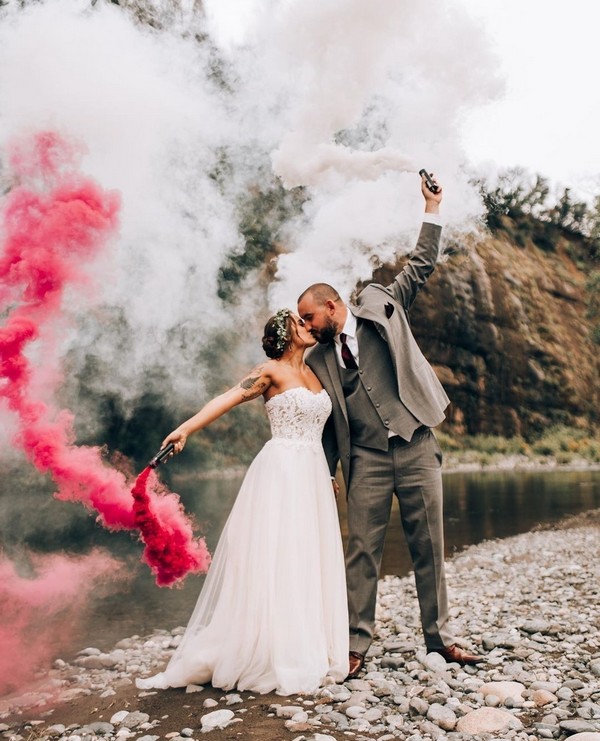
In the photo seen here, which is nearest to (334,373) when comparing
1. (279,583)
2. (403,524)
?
(403,524)

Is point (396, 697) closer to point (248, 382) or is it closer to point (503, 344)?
point (248, 382)

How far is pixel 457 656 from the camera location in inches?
189

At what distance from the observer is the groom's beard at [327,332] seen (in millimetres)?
4902

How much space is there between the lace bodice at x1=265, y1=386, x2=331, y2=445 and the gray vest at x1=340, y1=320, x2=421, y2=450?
0.22 metres

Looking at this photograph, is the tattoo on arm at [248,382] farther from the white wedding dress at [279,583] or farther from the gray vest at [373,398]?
the gray vest at [373,398]

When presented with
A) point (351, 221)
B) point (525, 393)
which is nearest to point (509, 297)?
point (525, 393)

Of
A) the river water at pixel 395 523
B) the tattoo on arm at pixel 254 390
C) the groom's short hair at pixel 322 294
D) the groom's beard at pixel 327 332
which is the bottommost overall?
the river water at pixel 395 523

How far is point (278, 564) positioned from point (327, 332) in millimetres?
1659

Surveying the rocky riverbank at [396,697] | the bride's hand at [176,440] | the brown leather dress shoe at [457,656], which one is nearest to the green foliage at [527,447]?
the rocky riverbank at [396,697]

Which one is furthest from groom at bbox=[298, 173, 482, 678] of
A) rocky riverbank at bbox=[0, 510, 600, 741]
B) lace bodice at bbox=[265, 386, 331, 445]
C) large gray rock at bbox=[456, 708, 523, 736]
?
large gray rock at bbox=[456, 708, 523, 736]

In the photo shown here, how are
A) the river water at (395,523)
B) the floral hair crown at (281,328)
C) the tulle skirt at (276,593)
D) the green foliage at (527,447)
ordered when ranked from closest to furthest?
the tulle skirt at (276,593)
the floral hair crown at (281,328)
the river water at (395,523)
the green foliage at (527,447)

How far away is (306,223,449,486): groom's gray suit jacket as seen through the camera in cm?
482

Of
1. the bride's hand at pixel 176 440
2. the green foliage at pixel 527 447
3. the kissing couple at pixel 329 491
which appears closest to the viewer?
the bride's hand at pixel 176 440

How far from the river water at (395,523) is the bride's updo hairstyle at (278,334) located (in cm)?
443
